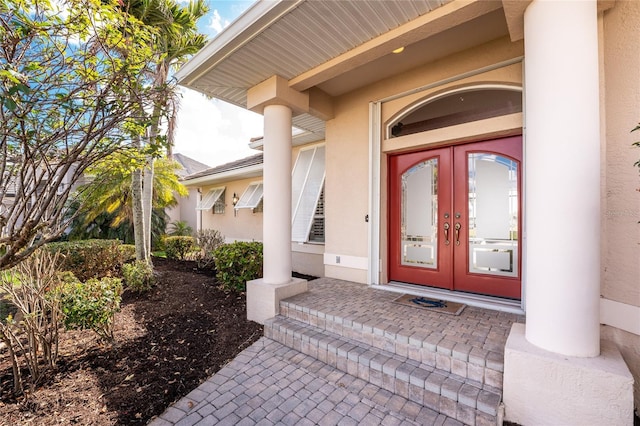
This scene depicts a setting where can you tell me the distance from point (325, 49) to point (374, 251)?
416 cm

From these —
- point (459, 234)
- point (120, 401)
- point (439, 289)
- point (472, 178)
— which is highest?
point (472, 178)

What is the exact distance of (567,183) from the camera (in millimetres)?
2783

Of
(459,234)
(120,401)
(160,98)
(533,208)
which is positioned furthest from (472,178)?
(120,401)

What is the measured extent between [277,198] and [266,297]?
1.90m

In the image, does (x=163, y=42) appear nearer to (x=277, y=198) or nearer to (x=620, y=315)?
(x=277, y=198)

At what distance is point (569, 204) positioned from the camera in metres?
2.77

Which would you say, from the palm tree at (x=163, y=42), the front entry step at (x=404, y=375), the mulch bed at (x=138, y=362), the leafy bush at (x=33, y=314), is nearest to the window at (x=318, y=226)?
the mulch bed at (x=138, y=362)

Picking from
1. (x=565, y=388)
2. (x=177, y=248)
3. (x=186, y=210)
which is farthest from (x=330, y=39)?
(x=186, y=210)

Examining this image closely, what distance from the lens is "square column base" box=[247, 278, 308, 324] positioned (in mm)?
5262

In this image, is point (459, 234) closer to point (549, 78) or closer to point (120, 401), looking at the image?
point (549, 78)

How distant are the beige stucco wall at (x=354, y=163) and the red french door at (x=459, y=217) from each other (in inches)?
16.0

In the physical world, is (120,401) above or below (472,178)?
below

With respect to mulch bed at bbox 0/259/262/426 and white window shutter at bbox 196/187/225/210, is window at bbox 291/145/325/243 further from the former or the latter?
white window shutter at bbox 196/187/225/210

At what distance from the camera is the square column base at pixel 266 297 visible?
526 centimetres
